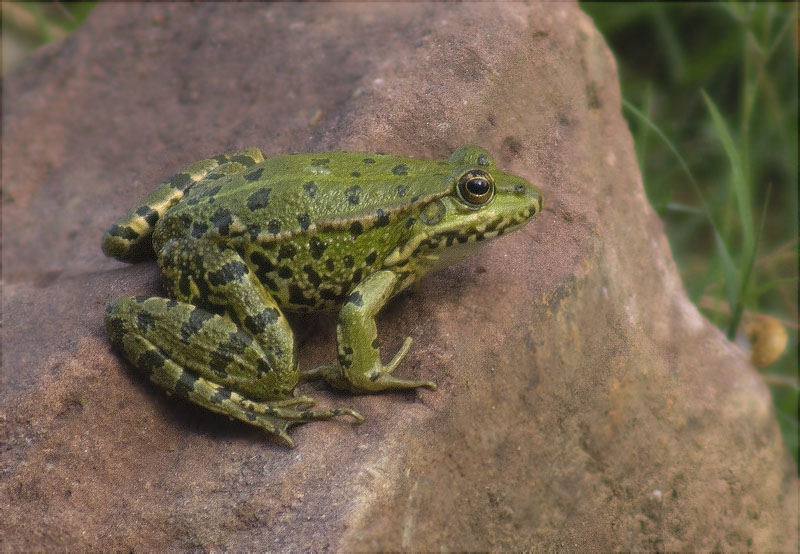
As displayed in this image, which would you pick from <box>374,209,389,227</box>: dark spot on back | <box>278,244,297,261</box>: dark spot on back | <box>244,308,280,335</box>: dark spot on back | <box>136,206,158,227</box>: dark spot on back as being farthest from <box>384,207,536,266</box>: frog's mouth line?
<box>136,206,158,227</box>: dark spot on back

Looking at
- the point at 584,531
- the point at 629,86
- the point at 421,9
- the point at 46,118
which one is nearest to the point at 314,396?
the point at 584,531

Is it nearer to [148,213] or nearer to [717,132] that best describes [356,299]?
[148,213]

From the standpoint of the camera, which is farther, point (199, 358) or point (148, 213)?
point (148, 213)

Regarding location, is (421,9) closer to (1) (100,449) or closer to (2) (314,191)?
(2) (314,191)

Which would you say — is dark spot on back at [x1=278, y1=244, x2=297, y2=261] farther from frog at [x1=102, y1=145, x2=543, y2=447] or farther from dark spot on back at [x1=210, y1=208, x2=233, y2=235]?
dark spot on back at [x1=210, y1=208, x2=233, y2=235]

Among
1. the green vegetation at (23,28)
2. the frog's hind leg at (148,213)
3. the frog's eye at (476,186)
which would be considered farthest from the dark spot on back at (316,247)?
the green vegetation at (23,28)

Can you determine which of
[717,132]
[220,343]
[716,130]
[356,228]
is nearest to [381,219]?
[356,228]

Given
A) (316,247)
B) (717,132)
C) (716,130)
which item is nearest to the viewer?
(316,247)
